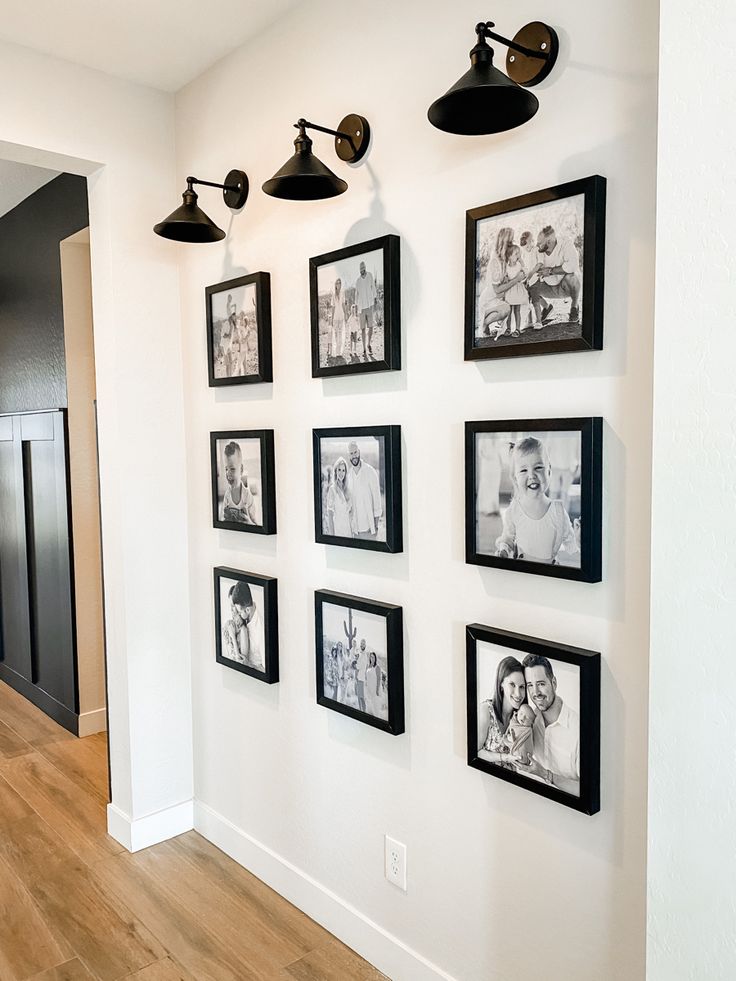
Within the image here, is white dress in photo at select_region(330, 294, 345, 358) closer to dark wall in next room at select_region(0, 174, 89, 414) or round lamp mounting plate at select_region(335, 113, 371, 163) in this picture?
round lamp mounting plate at select_region(335, 113, 371, 163)

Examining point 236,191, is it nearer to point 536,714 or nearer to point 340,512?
point 340,512

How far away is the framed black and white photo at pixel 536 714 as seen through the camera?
60.9 inches

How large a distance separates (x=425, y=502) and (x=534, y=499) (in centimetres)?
36

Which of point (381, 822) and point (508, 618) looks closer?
point (508, 618)

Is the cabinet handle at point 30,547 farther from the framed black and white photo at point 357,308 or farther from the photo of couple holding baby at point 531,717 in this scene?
the photo of couple holding baby at point 531,717

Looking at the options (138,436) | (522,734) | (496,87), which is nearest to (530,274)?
(496,87)

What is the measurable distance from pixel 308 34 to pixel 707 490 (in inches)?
68.3

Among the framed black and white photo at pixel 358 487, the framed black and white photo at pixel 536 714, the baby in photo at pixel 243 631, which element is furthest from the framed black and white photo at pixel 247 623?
the framed black and white photo at pixel 536 714

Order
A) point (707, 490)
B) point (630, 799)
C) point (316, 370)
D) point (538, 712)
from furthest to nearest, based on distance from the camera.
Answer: point (316, 370) < point (538, 712) < point (630, 799) < point (707, 490)

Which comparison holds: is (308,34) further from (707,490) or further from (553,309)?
(707,490)

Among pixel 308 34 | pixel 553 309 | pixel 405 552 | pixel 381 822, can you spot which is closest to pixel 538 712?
pixel 405 552

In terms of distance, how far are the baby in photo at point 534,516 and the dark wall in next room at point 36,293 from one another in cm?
243

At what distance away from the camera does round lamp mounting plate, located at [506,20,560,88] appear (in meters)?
1.55

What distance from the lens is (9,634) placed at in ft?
14.6
